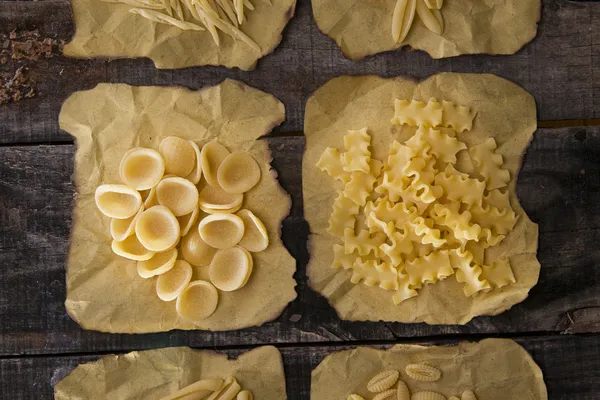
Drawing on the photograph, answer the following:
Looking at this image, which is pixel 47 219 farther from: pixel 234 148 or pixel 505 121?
pixel 505 121

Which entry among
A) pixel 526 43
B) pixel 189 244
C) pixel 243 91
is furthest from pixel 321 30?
pixel 189 244

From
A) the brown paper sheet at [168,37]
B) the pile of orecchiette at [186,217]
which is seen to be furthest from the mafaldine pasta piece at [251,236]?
the brown paper sheet at [168,37]

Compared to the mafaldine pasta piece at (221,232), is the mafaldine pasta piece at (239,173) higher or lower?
higher

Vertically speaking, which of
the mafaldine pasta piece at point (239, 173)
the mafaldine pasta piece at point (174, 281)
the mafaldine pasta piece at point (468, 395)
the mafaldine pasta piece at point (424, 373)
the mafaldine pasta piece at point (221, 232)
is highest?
the mafaldine pasta piece at point (239, 173)

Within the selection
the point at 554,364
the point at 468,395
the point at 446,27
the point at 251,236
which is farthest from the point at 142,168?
the point at 554,364

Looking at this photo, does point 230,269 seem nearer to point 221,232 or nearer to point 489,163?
point 221,232

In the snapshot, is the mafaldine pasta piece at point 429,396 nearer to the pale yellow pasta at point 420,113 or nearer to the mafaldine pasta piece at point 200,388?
the mafaldine pasta piece at point 200,388
